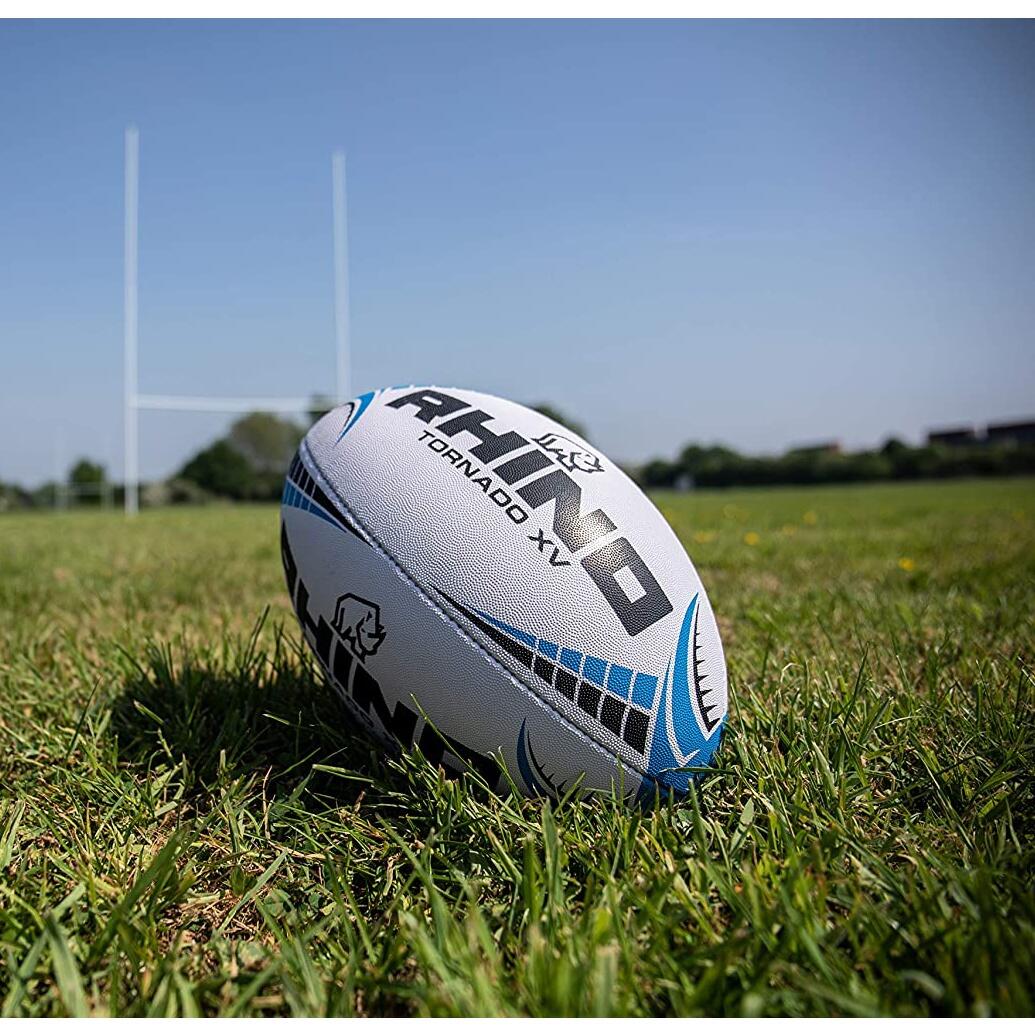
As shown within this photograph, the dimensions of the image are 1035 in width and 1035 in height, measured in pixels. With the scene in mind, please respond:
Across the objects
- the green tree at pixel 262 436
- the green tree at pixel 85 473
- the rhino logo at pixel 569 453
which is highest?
the rhino logo at pixel 569 453

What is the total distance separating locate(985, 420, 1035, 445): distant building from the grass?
175 feet

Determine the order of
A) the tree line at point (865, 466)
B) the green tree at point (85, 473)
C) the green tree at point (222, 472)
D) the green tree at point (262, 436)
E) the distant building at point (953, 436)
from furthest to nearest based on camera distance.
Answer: the distant building at point (953, 436) < the green tree at point (85, 473) < the tree line at point (865, 466) < the green tree at point (222, 472) < the green tree at point (262, 436)

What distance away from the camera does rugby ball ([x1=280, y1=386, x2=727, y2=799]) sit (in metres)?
1.31

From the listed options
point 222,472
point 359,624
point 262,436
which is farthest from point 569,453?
point 222,472

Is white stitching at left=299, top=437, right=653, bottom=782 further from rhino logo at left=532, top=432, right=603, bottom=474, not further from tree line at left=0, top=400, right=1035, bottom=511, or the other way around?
tree line at left=0, top=400, right=1035, bottom=511

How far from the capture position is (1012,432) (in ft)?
163

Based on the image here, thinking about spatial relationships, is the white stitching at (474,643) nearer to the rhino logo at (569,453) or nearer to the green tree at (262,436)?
the rhino logo at (569,453)

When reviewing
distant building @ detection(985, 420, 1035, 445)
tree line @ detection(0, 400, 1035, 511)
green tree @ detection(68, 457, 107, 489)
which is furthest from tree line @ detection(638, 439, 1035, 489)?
green tree @ detection(68, 457, 107, 489)

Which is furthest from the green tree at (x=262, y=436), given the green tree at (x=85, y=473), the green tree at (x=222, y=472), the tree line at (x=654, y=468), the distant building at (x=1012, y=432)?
the distant building at (x=1012, y=432)

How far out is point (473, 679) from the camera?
133cm

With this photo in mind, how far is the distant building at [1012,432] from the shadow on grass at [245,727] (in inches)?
2111

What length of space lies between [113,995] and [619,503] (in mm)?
1015

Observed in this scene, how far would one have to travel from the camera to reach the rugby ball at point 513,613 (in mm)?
1312

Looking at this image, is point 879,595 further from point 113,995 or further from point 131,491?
point 131,491
